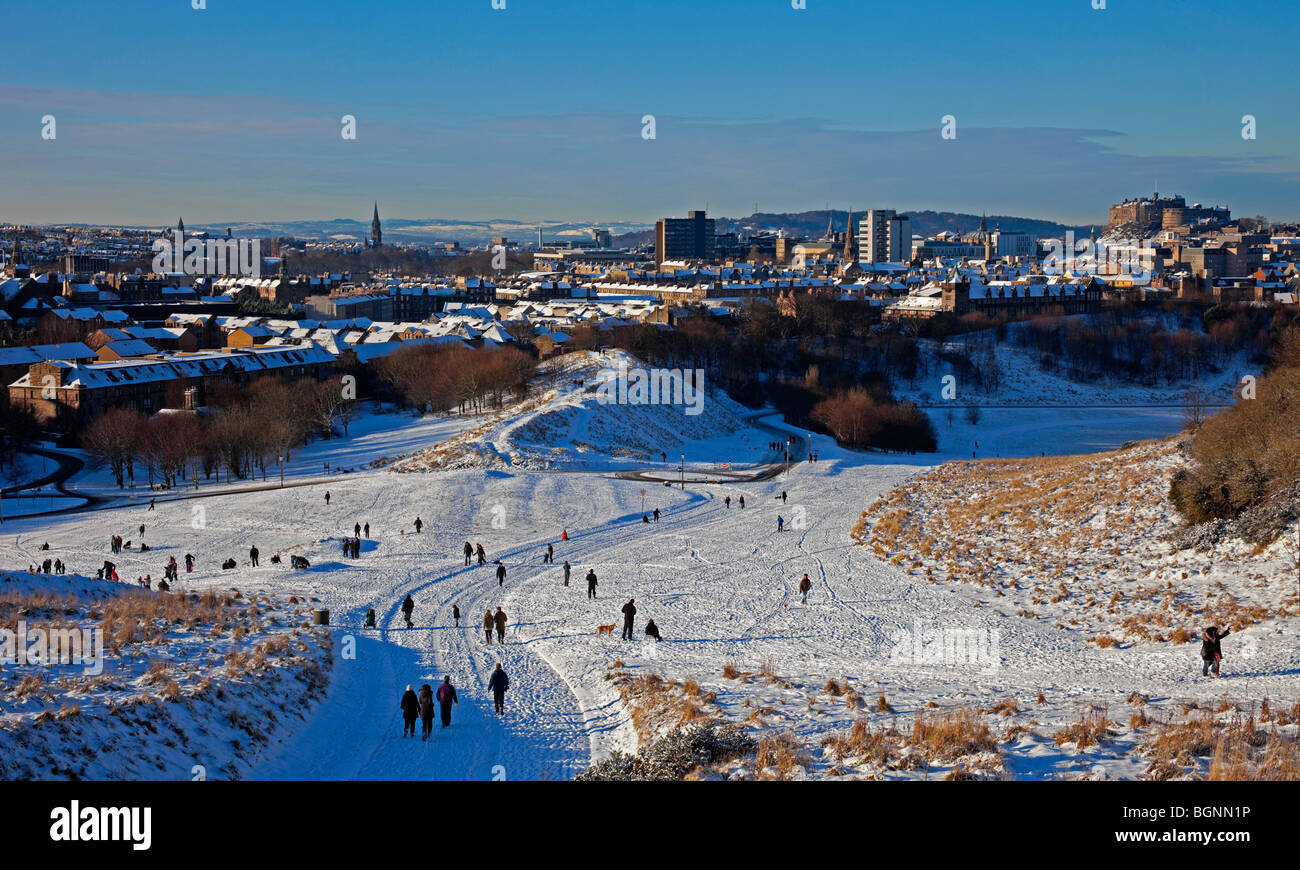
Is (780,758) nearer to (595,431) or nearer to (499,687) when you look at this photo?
(499,687)

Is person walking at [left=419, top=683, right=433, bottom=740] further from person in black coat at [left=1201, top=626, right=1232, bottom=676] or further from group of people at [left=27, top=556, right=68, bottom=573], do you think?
group of people at [left=27, top=556, right=68, bottom=573]

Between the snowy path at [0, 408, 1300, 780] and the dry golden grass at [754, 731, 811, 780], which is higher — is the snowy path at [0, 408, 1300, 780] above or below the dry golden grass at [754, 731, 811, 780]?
below

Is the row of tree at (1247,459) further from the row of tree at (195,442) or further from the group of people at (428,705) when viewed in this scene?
the row of tree at (195,442)

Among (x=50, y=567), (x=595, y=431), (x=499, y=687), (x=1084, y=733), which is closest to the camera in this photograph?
(x=1084, y=733)

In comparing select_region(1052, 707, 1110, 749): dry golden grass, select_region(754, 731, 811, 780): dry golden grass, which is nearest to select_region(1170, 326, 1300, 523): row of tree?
select_region(1052, 707, 1110, 749): dry golden grass

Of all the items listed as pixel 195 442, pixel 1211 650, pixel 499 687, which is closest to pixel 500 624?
pixel 499 687

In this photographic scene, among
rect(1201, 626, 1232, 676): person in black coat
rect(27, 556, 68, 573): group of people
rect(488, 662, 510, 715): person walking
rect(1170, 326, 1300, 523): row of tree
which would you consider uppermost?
rect(1170, 326, 1300, 523): row of tree

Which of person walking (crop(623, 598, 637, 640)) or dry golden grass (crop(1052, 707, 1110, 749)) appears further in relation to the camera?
person walking (crop(623, 598, 637, 640))
